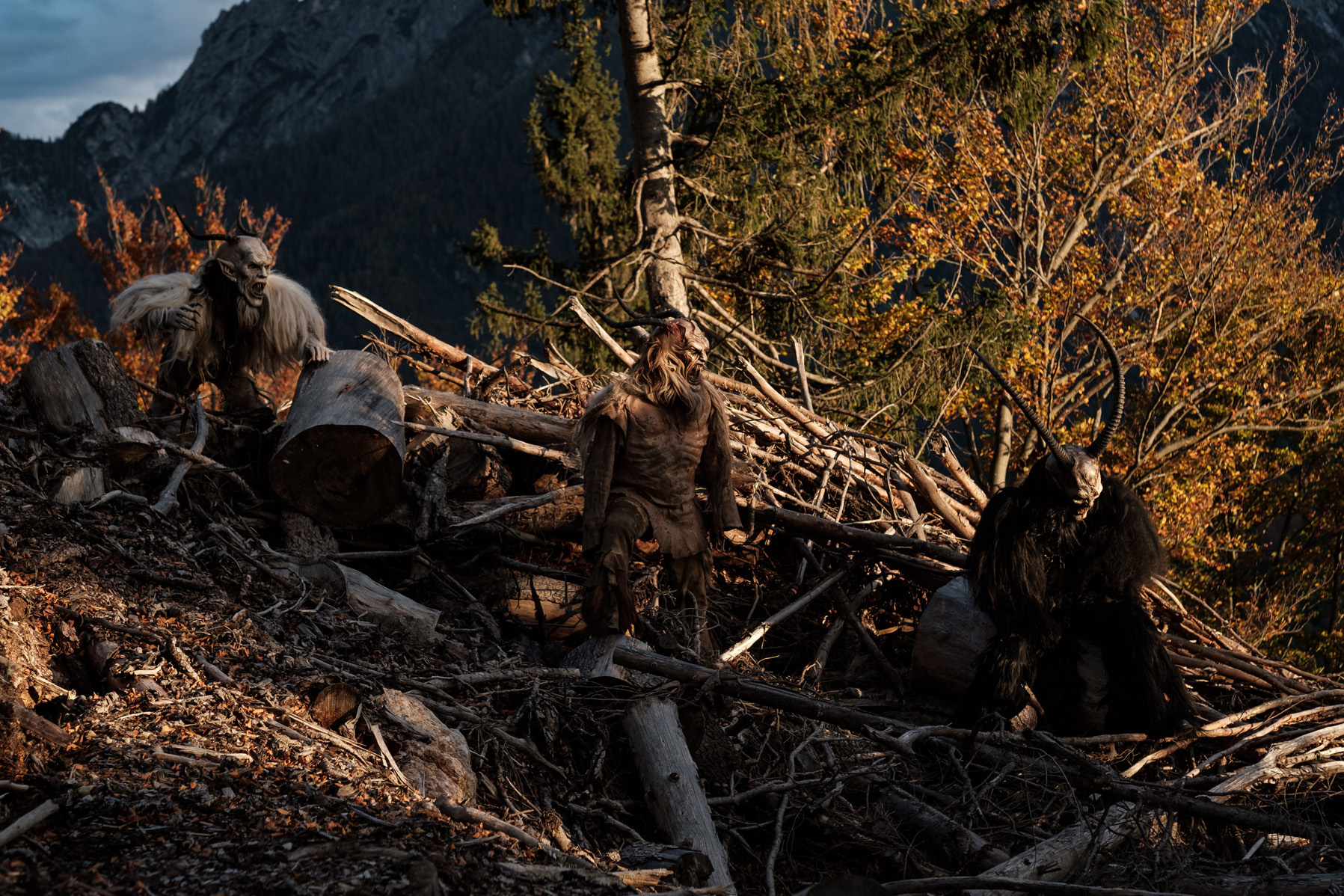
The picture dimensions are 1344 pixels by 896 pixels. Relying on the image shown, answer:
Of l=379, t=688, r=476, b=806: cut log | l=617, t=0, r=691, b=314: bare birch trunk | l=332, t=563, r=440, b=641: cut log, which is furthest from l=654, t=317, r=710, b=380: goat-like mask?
l=617, t=0, r=691, b=314: bare birch trunk

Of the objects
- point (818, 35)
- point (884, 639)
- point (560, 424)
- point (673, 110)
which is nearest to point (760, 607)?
point (884, 639)

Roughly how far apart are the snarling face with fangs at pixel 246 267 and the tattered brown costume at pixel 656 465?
6.97ft

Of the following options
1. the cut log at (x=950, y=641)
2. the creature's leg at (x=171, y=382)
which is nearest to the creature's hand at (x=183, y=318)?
the creature's leg at (x=171, y=382)

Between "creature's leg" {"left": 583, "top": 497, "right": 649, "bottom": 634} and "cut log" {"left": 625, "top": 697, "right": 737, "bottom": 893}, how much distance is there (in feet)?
2.72

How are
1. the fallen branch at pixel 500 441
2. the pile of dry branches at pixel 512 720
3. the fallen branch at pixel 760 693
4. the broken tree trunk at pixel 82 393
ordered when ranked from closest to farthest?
the pile of dry branches at pixel 512 720 → the fallen branch at pixel 760 693 → the broken tree trunk at pixel 82 393 → the fallen branch at pixel 500 441

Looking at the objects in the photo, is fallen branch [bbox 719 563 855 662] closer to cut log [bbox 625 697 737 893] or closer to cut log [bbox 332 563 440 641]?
cut log [bbox 625 697 737 893]

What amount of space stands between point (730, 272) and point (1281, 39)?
163 feet

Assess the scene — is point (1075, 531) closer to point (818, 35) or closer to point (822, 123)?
point (822, 123)

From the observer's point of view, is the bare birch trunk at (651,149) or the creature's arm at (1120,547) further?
the bare birch trunk at (651,149)

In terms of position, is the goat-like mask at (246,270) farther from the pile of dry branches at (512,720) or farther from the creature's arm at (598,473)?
the creature's arm at (598,473)

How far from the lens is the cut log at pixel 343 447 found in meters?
5.46

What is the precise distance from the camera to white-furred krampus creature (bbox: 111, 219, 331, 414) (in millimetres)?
A: 5727

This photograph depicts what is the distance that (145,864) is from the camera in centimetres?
239

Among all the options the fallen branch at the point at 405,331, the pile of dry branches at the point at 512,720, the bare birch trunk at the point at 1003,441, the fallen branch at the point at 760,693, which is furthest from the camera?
the bare birch trunk at the point at 1003,441
